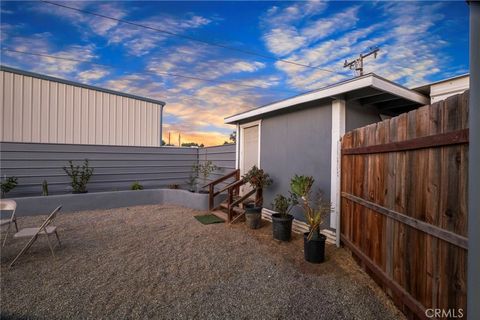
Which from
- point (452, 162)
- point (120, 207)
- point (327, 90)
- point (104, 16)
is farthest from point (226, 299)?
point (104, 16)

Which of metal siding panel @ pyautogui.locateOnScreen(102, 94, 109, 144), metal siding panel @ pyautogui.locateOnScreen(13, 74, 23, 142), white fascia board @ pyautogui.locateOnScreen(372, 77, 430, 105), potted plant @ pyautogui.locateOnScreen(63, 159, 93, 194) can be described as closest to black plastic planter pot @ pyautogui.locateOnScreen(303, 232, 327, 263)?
white fascia board @ pyautogui.locateOnScreen(372, 77, 430, 105)

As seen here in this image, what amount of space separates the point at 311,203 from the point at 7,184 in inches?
298

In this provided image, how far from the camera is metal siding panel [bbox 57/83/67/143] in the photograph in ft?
26.1

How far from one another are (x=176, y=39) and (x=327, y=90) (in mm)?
6176

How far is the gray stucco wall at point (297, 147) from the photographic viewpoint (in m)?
4.36

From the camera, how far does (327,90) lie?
404 centimetres

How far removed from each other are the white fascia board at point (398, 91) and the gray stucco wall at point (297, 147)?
890 mm

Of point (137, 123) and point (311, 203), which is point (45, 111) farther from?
point (311, 203)

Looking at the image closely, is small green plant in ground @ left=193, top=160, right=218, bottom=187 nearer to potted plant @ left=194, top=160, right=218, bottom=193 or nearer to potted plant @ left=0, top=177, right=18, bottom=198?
potted plant @ left=194, top=160, right=218, bottom=193

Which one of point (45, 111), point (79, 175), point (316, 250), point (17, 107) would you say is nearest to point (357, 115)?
point (316, 250)

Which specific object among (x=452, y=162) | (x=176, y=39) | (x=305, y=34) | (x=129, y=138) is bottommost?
(x=452, y=162)

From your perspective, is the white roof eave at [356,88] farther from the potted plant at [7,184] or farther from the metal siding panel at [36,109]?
the metal siding panel at [36,109]

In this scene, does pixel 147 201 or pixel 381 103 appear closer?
pixel 381 103

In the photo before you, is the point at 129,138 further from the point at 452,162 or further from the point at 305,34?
the point at 452,162
